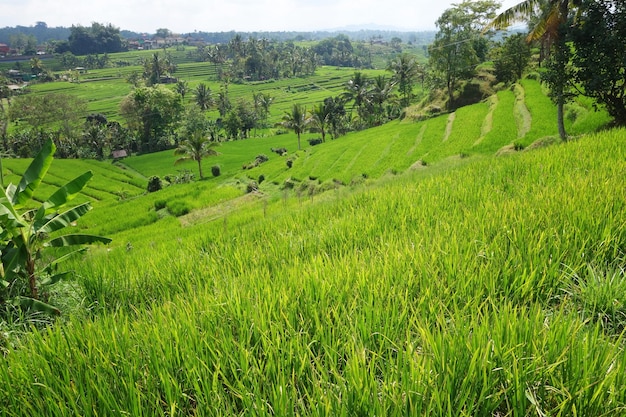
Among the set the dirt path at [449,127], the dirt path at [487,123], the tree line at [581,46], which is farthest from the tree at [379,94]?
the tree line at [581,46]

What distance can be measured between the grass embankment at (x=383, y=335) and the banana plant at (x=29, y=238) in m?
0.43

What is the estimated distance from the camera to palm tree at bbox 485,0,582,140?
473 inches

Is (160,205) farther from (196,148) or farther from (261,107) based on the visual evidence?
(261,107)

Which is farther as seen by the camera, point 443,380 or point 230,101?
point 230,101

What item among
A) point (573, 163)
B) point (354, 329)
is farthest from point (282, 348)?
point (573, 163)

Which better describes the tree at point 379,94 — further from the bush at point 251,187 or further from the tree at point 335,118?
the bush at point 251,187

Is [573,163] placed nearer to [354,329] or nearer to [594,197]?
[594,197]

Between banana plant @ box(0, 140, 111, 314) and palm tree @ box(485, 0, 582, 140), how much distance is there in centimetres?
1397

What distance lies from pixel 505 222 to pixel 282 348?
2.48 m

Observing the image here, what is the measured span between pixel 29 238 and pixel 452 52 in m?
40.4

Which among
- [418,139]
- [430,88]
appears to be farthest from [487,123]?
[430,88]

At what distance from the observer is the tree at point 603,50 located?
1079 centimetres

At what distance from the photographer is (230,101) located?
89188mm

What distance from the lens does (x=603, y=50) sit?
1104 cm
